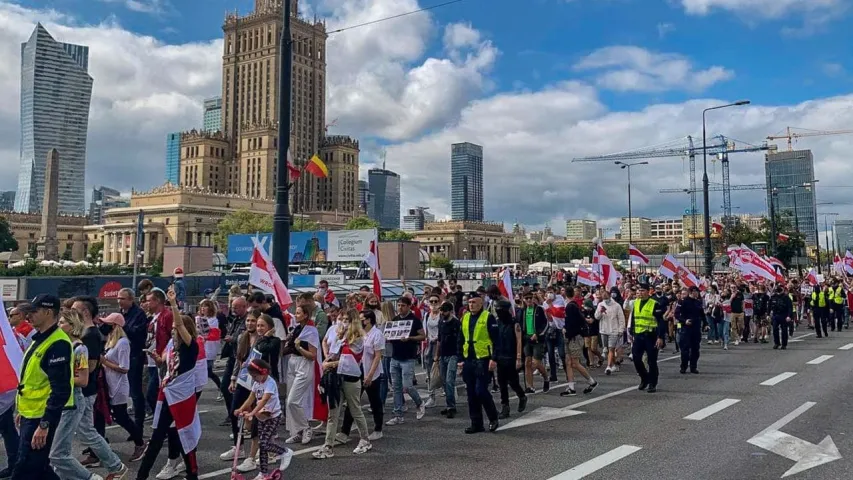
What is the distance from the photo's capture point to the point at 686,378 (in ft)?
42.4

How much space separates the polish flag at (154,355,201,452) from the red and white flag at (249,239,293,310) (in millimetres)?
3681

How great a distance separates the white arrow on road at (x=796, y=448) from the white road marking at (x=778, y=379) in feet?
12.5

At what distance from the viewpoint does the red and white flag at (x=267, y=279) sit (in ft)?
33.4

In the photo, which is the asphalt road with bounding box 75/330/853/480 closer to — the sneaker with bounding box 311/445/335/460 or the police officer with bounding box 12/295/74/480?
the sneaker with bounding box 311/445/335/460

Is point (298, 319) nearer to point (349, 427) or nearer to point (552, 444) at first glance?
point (349, 427)

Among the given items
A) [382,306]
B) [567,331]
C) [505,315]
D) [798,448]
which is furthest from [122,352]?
[798,448]

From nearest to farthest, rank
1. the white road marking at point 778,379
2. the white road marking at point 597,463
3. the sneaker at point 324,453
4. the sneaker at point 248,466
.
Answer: the white road marking at point 597,463, the sneaker at point 248,466, the sneaker at point 324,453, the white road marking at point 778,379

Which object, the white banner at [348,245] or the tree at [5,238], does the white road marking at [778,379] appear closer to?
the white banner at [348,245]

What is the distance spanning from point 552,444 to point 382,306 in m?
3.98

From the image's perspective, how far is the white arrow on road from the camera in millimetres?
6968

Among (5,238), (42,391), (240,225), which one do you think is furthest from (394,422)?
(5,238)

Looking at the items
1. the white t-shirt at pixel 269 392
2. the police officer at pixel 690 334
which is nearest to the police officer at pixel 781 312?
the police officer at pixel 690 334

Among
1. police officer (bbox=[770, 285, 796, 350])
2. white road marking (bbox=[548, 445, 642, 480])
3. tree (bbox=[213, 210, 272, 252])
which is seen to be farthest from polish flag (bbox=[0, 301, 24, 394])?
tree (bbox=[213, 210, 272, 252])

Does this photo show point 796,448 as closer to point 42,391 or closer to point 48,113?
point 42,391
